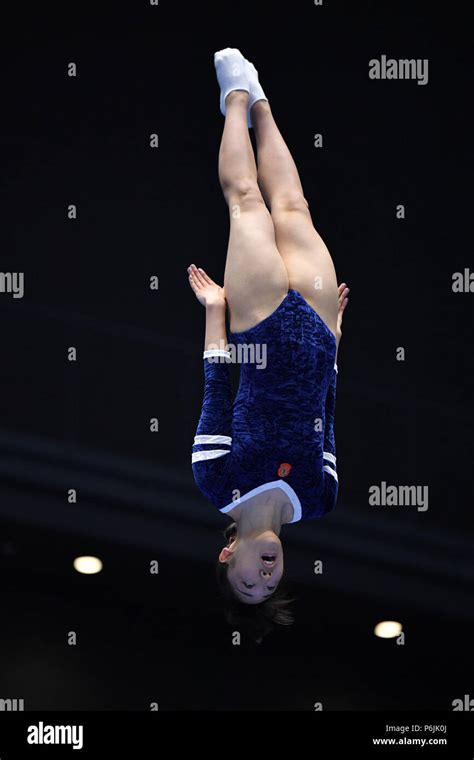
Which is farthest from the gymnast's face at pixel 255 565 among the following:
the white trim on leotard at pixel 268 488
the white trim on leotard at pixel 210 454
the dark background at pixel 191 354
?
the dark background at pixel 191 354

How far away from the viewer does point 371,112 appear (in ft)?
25.4

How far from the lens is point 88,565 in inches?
A: 343

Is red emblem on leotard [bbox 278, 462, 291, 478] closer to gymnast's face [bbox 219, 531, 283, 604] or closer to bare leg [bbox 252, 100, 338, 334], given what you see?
gymnast's face [bbox 219, 531, 283, 604]

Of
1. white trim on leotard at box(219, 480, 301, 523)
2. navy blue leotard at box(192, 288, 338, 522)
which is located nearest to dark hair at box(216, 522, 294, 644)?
white trim on leotard at box(219, 480, 301, 523)

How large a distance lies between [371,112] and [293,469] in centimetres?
336

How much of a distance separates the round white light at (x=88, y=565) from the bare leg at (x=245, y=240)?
153 inches

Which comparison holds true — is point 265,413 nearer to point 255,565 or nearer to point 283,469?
point 283,469

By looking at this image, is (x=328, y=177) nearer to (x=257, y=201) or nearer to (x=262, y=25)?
(x=262, y=25)

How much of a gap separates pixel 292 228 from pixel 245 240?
0.93ft

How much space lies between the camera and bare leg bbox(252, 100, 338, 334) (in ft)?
17.4

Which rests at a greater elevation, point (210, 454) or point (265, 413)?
point (265, 413)

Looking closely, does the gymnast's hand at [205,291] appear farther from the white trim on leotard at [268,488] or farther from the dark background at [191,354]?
the dark background at [191,354]

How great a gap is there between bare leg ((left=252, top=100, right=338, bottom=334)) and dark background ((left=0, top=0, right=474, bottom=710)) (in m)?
2.20

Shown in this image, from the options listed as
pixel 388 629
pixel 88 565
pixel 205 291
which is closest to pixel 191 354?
pixel 88 565
